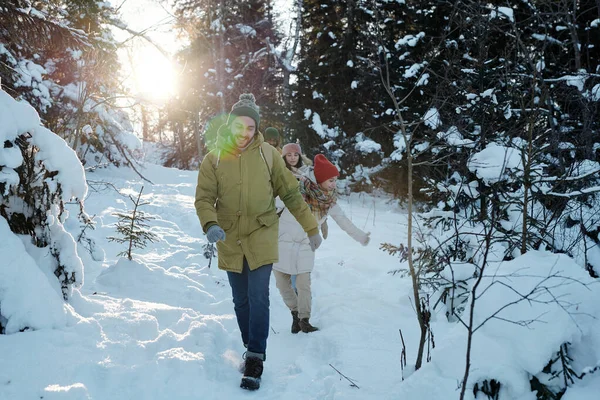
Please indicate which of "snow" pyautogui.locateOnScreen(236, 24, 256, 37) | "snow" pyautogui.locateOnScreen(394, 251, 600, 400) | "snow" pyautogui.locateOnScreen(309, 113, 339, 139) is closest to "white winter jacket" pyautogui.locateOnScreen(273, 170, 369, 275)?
"snow" pyautogui.locateOnScreen(394, 251, 600, 400)

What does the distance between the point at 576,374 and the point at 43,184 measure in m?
3.92

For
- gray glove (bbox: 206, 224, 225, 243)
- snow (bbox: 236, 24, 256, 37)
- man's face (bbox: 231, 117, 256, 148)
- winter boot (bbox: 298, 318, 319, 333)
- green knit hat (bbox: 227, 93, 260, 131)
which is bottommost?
winter boot (bbox: 298, 318, 319, 333)

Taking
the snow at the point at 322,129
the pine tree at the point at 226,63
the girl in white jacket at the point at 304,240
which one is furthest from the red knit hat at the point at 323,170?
the pine tree at the point at 226,63

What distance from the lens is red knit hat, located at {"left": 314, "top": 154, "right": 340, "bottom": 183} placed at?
435cm

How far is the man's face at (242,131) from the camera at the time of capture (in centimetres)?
312

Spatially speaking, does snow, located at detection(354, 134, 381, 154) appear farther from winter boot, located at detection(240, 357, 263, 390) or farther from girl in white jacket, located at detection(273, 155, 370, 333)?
winter boot, located at detection(240, 357, 263, 390)

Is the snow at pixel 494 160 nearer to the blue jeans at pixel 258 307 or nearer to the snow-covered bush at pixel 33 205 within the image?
the blue jeans at pixel 258 307

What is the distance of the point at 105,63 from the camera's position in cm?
586

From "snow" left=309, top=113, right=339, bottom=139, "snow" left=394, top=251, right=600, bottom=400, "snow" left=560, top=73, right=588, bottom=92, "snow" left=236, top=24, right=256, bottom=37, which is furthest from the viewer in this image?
"snow" left=236, top=24, right=256, bottom=37

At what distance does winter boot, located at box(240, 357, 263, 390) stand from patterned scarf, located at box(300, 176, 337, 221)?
71.5 inches

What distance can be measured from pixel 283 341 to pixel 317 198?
59.2 inches

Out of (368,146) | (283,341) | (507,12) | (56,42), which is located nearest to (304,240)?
(283,341)

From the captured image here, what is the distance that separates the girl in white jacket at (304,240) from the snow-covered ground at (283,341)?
0.92 feet

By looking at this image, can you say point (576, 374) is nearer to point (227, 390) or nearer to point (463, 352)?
point (463, 352)
